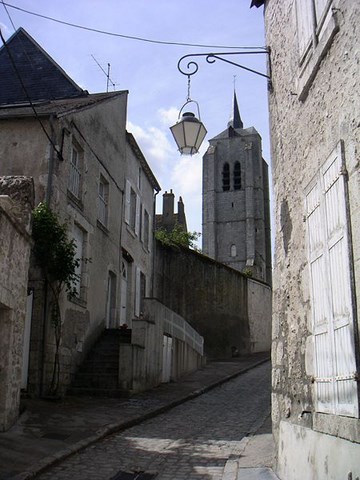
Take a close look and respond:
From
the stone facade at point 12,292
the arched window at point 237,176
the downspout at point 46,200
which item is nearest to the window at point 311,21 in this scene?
the stone facade at point 12,292

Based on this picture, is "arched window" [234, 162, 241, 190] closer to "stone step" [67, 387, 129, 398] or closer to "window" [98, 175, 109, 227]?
"window" [98, 175, 109, 227]

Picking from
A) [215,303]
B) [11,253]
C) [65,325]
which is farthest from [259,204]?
[11,253]

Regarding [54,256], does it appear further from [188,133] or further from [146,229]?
[146,229]

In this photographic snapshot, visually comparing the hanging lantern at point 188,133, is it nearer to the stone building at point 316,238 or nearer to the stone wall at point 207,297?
the stone building at point 316,238

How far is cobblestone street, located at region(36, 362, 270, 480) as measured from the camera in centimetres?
631

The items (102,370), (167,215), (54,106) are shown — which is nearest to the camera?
(102,370)

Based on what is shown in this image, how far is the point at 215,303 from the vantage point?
24.8 m

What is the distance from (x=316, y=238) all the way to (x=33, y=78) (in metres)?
13.4

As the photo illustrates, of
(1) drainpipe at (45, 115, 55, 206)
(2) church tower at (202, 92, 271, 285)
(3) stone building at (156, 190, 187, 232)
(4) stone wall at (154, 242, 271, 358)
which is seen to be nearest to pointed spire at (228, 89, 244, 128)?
(2) church tower at (202, 92, 271, 285)

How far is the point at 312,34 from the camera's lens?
4.83 meters

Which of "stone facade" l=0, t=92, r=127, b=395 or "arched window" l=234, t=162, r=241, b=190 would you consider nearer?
"stone facade" l=0, t=92, r=127, b=395

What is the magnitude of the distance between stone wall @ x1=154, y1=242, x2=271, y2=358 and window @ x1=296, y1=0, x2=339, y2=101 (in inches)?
684

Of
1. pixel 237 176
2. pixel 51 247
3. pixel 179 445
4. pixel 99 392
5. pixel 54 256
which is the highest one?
pixel 237 176

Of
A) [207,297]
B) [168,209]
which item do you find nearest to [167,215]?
[168,209]
